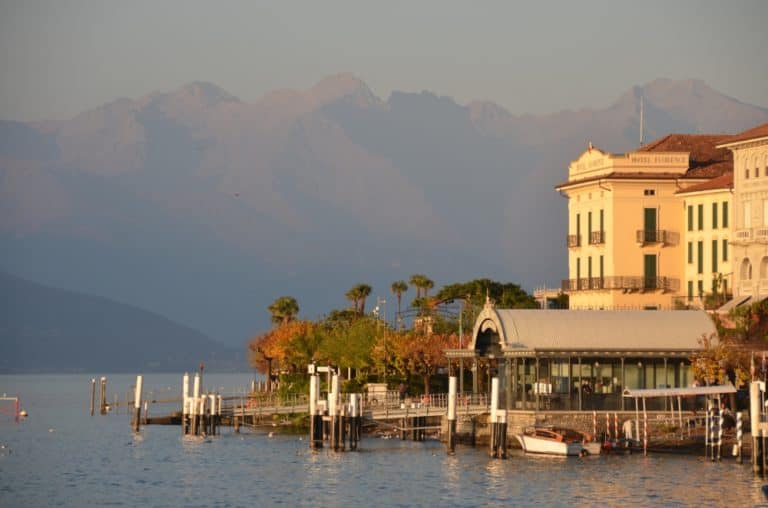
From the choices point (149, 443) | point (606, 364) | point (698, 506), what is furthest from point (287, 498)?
point (149, 443)

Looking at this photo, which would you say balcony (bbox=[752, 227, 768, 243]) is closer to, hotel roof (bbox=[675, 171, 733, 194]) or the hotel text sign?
hotel roof (bbox=[675, 171, 733, 194])

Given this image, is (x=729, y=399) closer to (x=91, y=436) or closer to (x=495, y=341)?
(x=495, y=341)

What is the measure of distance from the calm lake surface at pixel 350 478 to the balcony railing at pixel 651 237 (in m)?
26.2

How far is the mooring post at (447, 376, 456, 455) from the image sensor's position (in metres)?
87.3

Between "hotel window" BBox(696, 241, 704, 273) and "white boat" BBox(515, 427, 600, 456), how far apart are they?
33.7 metres

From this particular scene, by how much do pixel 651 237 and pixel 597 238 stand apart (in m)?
3.77

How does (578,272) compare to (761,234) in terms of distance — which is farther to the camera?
(578,272)

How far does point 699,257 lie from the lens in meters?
120

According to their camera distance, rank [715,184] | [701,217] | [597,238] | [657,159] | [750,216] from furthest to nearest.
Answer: [597,238]
[657,159]
[701,217]
[715,184]
[750,216]

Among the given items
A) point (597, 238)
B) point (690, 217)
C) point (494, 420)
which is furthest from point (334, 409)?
point (690, 217)

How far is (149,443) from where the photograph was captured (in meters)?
107

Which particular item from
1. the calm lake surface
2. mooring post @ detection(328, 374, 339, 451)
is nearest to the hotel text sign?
the calm lake surface

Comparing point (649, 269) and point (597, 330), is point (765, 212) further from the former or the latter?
point (597, 330)

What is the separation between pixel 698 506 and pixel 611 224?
5357 centimetres
